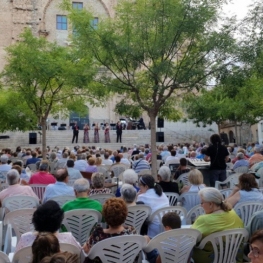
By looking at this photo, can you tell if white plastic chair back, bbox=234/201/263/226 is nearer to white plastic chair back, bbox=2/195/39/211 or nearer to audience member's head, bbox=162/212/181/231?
audience member's head, bbox=162/212/181/231

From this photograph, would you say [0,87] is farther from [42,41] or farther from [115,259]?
[115,259]

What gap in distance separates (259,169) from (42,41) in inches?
512

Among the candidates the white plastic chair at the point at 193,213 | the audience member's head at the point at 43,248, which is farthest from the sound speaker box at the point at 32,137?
the audience member's head at the point at 43,248

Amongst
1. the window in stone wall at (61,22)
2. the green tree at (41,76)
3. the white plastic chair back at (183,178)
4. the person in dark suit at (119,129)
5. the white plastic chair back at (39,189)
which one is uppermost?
the window in stone wall at (61,22)

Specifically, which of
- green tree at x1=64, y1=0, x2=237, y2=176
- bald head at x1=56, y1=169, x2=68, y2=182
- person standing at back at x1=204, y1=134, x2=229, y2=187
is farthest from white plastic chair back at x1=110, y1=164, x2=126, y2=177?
bald head at x1=56, y1=169, x2=68, y2=182

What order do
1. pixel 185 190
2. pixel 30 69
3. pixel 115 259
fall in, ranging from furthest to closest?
pixel 30 69
pixel 185 190
pixel 115 259

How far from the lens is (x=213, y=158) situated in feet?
33.5

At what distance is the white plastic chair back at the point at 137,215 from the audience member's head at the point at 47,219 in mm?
1510

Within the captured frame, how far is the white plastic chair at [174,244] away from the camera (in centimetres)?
384

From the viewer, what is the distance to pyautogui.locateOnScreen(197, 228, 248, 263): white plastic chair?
161 inches

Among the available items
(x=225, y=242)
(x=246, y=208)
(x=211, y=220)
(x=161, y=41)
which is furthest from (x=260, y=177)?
(x=225, y=242)

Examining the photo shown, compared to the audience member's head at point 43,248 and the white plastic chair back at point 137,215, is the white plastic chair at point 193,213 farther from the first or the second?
the audience member's head at point 43,248

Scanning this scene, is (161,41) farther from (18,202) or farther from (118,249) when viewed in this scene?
(118,249)

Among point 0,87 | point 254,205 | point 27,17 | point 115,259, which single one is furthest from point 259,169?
point 27,17
